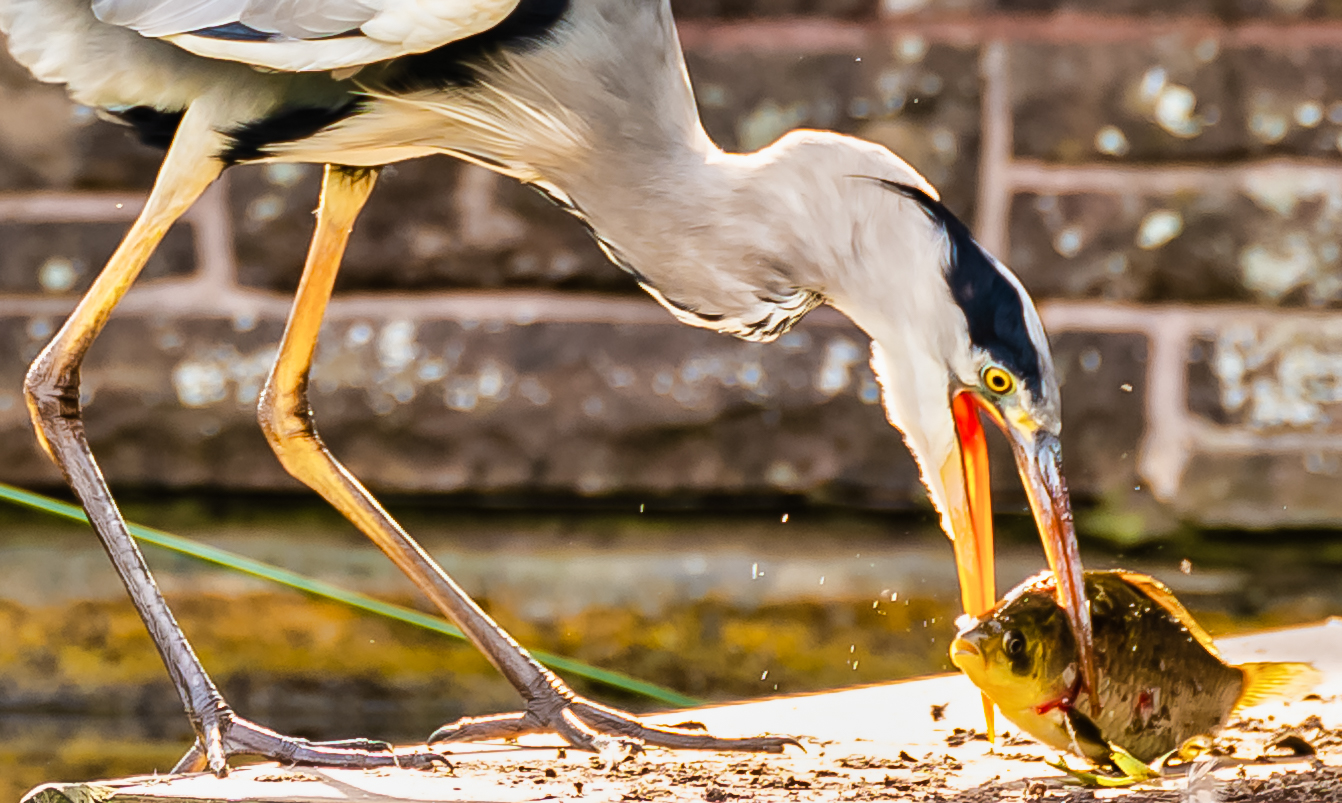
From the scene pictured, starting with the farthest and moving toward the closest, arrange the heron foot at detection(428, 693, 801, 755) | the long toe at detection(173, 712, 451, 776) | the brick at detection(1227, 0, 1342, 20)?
the brick at detection(1227, 0, 1342, 20) → the heron foot at detection(428, 693, 801, 755) → the long toe at detection(173, 712, 451, 776)

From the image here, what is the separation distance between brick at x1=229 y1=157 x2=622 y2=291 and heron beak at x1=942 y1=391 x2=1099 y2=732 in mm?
584

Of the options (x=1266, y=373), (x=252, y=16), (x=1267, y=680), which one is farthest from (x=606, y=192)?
(x=1266, y=373)

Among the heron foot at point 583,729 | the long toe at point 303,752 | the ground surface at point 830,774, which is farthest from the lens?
the heron foot at point 583,729

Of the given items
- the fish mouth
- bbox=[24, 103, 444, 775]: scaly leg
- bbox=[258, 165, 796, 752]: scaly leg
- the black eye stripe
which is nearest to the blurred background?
bbox=[258, 165, 796, 752]: scaly leg

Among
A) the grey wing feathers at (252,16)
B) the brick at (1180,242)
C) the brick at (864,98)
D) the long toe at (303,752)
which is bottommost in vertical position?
the long toe at (303,752)

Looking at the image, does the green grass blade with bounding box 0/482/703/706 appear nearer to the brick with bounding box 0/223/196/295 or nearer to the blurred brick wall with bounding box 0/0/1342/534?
the blurred brick wall with bounding box 0/0/1342/534

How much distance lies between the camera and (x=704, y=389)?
4.95 ft

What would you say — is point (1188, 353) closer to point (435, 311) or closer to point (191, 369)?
point (435, 311)

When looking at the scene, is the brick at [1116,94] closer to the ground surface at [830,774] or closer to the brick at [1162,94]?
the brick at [1162,94]

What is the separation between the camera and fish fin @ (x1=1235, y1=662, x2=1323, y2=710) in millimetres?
982

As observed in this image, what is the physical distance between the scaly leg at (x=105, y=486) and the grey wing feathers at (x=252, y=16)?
7 centimetres

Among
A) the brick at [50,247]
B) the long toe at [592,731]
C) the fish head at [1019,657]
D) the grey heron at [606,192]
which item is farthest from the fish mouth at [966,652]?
the brick at [50,247]

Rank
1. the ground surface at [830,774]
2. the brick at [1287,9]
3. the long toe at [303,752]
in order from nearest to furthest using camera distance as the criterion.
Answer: the ground surface at [830,774] < the long toe at [303,752] < the brick at [1287,9]

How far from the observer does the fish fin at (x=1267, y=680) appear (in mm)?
982
